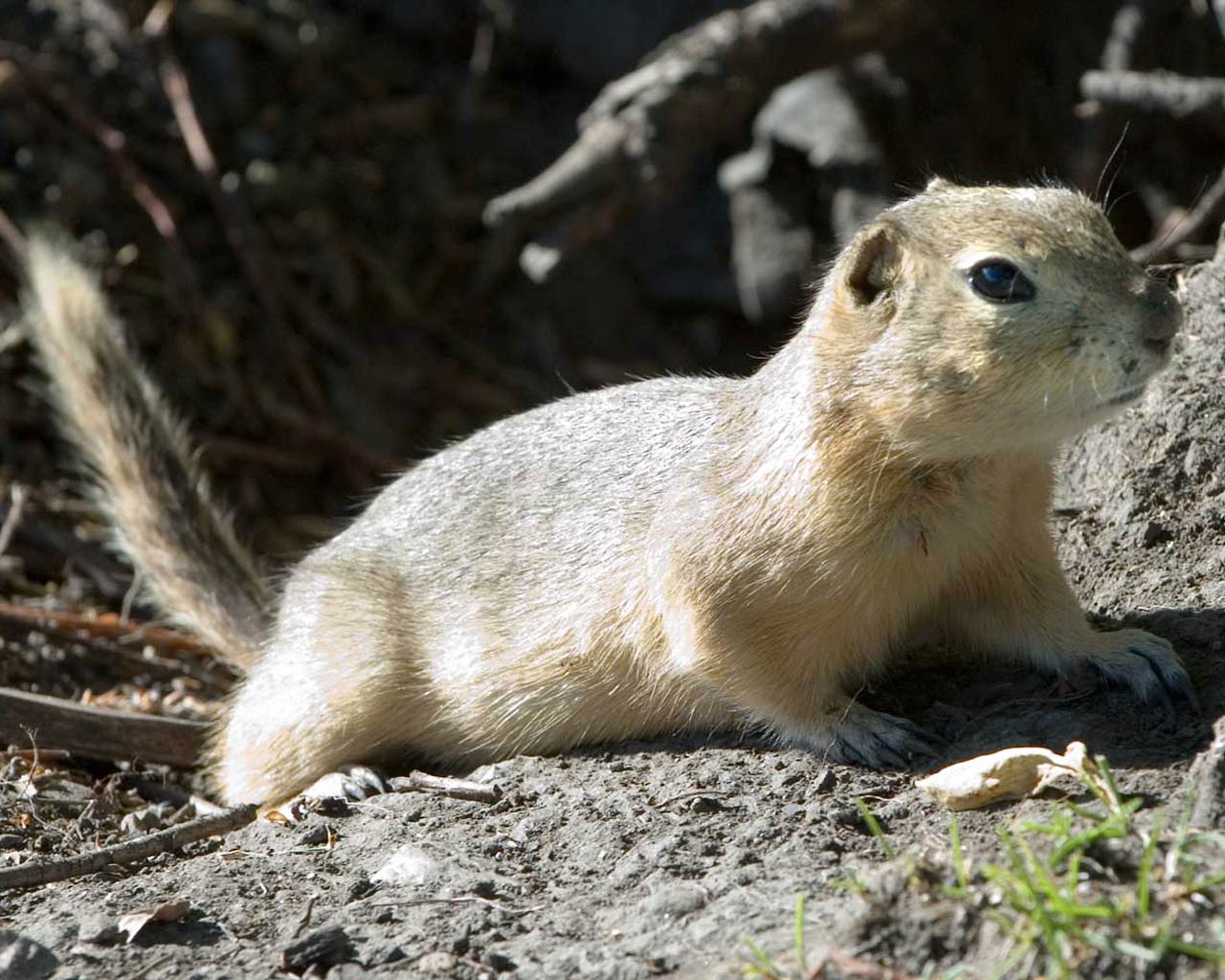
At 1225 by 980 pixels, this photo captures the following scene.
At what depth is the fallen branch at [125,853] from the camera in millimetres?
4090

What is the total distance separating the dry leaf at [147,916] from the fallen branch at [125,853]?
18.0 inches

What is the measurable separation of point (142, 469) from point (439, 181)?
3.63m

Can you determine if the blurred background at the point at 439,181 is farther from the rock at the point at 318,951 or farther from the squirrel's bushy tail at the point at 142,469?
the rock at the point at 318,951

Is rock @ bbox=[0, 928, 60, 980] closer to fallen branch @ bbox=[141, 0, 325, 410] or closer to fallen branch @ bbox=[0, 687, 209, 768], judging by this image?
fallen branch @ bbox=[0, 687, 209, 768]

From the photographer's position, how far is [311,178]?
8.81m

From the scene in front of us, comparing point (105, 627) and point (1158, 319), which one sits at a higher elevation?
point (1158, 319)

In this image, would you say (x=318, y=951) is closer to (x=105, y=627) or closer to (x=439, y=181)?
(x=105, y=627)

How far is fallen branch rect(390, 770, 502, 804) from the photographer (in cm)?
456

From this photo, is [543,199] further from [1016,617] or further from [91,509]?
[1016,617]

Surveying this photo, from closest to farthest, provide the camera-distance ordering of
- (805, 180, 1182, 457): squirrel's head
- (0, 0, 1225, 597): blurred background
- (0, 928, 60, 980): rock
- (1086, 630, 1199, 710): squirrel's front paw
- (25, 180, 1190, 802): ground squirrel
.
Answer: (0, 928, 60, 980): rock, (805, 180, 1182, 457): squirrel's head, (25, 180, 1190, 802): ground squirrel, (1086, 630, 1199, 710): squirrel's front paw, (0, 0, 1225, 597): blurred background

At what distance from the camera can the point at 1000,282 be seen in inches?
150

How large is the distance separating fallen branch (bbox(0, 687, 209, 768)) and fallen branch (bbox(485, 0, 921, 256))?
3.09m

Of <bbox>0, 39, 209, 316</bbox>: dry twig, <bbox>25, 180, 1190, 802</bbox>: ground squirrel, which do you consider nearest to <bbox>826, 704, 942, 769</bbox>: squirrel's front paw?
<bbox>25, 180, 1190, 802</bbox>: ground squirrel

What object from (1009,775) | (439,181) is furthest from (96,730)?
(439,181)
